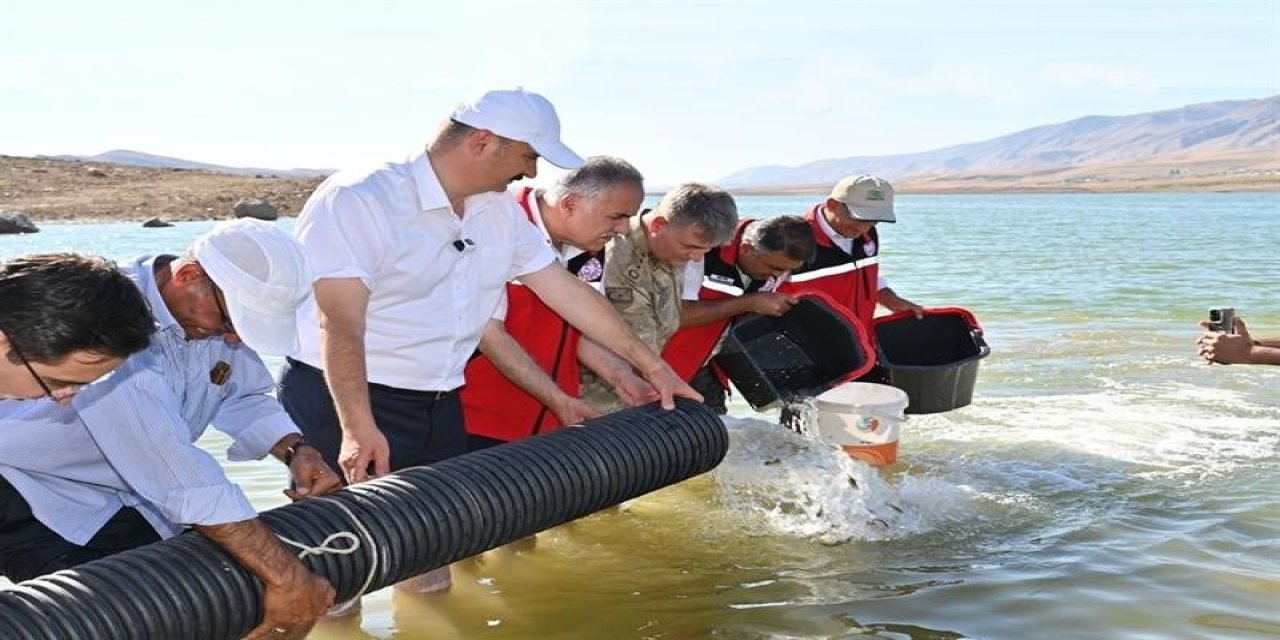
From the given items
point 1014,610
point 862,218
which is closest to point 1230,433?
point 862,218

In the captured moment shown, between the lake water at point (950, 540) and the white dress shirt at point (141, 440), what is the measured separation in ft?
4.55

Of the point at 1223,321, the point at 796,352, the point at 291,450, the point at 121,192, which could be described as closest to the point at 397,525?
the point at 291,450

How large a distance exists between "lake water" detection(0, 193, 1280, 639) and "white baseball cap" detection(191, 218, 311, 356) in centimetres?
184

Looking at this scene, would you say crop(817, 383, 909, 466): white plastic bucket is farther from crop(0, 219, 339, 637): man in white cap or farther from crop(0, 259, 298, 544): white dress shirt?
crop(0, 219, 339, 637): man in white cap

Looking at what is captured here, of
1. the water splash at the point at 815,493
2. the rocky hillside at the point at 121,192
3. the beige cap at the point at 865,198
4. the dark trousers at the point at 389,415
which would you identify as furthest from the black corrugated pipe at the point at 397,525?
the rocky hillside at the point at 121,192

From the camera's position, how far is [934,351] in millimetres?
7148

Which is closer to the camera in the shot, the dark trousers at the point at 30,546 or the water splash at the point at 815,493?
the dark trousers at the point at 30,546

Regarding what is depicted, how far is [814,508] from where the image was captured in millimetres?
5504

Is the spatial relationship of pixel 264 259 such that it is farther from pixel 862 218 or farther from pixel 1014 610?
pixel 862 218

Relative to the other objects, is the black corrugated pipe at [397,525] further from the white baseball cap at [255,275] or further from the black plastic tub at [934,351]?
the black plastic tub at [934,351]

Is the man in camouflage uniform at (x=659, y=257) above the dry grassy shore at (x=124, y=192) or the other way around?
above

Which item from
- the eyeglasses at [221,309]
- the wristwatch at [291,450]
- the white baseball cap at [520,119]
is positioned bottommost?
the wristwatch at [291,450]

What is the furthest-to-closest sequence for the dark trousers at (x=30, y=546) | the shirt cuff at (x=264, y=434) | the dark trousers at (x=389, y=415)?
the dark trousers at (x=389, y=415) → the shirt cuff at (x=264, y=434) → the dark trousers at (x=30, y=546)

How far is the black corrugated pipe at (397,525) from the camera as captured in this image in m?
2.62
